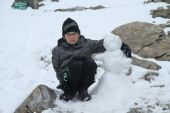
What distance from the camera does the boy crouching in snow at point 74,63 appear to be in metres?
5.09

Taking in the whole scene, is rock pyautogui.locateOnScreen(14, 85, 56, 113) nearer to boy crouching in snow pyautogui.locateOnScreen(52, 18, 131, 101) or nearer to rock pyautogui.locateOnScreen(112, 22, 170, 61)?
boy crouching in snow pyautogui.locateOnScreen(52, 18, 131, 101)

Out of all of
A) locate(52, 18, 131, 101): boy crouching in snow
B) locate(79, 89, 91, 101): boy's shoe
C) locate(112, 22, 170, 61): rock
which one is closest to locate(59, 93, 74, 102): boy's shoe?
locate(52, 18, 131, 101): boy crouching in snow

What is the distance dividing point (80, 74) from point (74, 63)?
0.58 ft

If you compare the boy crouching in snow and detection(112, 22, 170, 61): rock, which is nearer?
the boy crouching in snow

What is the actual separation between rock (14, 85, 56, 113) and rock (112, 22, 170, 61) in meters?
2.70

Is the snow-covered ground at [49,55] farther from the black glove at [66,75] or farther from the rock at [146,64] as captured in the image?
the black glove at [66,75]

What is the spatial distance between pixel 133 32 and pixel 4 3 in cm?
917

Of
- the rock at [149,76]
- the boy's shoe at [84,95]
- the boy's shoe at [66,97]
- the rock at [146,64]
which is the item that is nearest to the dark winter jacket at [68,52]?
the boy's shoe at [66,97]

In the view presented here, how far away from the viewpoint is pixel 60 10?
13445 mm

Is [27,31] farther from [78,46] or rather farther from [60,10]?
[78,46]

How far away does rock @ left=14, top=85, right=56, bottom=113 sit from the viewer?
5.11m

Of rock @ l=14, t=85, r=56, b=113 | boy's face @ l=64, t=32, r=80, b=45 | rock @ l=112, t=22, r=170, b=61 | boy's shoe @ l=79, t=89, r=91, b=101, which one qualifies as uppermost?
boy's face @ l=64, t=32, r=80, b=45

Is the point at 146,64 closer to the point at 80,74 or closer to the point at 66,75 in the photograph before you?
the point at 80,74

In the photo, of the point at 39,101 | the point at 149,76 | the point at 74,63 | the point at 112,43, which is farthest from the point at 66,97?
the point at 149,76
